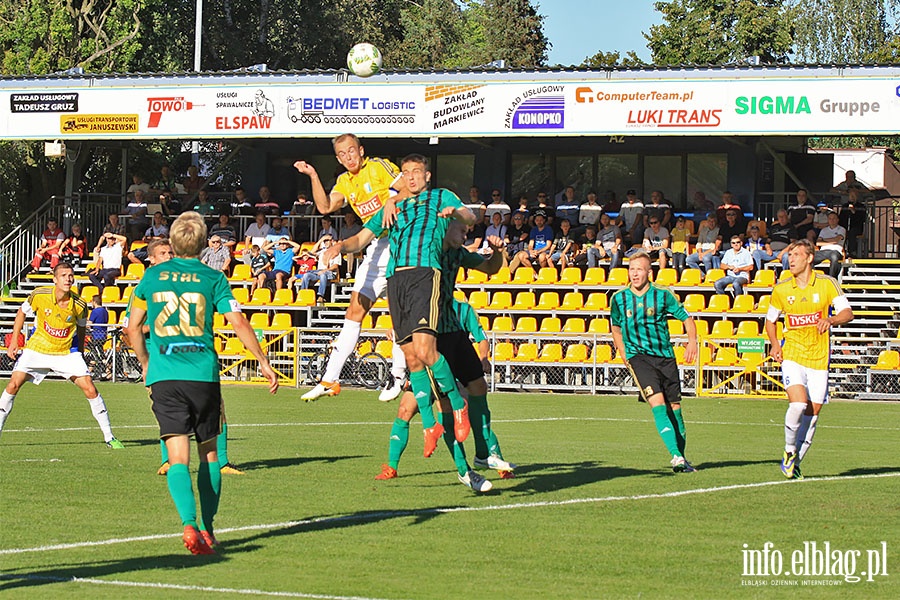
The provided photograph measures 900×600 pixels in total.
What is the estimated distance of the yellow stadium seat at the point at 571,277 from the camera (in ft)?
92.5

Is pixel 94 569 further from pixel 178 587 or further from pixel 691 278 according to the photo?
pixel 691 278

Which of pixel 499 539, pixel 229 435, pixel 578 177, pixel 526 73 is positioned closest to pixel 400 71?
pixel 526 73

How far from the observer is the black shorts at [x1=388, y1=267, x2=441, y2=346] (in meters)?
10.1

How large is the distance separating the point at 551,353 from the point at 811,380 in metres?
14.2

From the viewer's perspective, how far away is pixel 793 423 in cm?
1180

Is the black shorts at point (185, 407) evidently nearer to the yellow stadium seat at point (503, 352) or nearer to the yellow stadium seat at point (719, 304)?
the yellow stadium seat at point (503, 352)

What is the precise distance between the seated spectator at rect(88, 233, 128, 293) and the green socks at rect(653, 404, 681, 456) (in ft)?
67.2

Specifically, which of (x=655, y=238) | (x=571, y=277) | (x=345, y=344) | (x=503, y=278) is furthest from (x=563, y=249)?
(x=345, y=344)

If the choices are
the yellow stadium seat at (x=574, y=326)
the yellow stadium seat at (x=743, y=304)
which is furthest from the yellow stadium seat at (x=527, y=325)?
the yellow stadium seat at (x=743, y=304)

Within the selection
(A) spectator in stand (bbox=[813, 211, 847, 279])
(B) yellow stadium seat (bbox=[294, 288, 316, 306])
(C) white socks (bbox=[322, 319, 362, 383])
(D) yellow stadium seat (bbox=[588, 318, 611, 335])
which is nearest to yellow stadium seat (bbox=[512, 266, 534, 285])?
(D) yellow stadium seat (bbox=[588, 318, 611, 335])

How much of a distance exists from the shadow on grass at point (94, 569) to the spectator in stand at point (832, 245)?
2097 centimetres

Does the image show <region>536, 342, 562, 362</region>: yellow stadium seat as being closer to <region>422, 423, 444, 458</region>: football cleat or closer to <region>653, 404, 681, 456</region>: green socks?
<region>653, 404, 681, 456</region>: green socks

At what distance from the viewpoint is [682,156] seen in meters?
32.1

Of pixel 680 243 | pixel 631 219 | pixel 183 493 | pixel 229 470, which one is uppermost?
pixel 631 219
